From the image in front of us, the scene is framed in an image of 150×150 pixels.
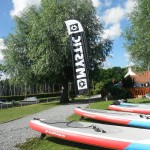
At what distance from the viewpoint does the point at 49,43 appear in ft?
90.3

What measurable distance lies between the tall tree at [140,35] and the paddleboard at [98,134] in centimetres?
1502

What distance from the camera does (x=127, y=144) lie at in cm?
775

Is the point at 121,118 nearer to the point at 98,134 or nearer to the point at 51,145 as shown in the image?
the point at 51,145

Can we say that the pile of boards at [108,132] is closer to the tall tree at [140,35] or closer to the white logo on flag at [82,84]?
the white logo on flag at [82,84]

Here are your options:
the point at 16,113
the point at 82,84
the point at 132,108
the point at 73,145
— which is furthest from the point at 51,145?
the point at 16,113

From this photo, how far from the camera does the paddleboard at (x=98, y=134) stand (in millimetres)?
7776

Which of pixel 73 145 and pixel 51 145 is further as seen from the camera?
pixel 51 145

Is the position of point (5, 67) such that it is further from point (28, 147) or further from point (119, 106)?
point (28, 147)

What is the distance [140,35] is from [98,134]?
58.4ft

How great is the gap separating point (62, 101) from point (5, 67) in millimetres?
6409

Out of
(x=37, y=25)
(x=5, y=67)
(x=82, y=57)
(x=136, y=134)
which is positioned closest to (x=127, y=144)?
(x=136, y=134)

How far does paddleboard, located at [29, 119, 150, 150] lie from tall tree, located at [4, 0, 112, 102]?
17.3 metres

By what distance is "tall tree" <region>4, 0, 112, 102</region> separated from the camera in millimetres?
27516

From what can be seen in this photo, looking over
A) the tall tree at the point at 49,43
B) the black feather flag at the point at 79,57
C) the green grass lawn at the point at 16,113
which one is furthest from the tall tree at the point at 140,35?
the black feather flag at the point at 79,57
